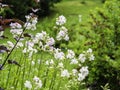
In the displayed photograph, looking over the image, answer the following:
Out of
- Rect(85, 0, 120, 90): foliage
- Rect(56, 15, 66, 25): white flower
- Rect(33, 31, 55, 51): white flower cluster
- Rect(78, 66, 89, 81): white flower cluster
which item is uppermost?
Rect(56, 15, 66, 25): white flower

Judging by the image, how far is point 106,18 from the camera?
38.7ft

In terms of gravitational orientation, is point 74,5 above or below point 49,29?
below

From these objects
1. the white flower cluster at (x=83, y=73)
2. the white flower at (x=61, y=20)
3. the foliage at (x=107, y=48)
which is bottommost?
the foliage at (x=107, y=48)

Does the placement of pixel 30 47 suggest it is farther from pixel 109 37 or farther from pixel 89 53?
pixel 109 37

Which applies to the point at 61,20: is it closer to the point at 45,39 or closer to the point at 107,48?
the point at 45,39

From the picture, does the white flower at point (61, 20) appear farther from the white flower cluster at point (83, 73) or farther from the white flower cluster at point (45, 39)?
the white flower cluster at point (83, 73)

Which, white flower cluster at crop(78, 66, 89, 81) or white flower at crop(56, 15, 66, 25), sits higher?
white flower at crop(56, 15, 66, 25)

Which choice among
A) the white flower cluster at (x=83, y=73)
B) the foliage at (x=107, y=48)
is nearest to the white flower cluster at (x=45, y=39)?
the white flower cluster at (x=83, y=73)

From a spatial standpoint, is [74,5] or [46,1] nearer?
[46,1]

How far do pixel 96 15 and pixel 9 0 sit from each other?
41.3 ft

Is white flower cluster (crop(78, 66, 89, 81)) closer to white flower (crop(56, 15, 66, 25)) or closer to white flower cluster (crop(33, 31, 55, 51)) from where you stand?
white flower cluster (crop(33, 31, 55, 51))

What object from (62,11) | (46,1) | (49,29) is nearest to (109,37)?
(49,29)

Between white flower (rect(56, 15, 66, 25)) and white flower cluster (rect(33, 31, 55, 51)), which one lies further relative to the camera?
white flower (rect(56, 15, 66, 25))

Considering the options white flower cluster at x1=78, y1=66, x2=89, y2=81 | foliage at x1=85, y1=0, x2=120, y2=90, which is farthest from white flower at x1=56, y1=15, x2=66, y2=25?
foliage at x1=85, y1=0, x2=120, y2=90
